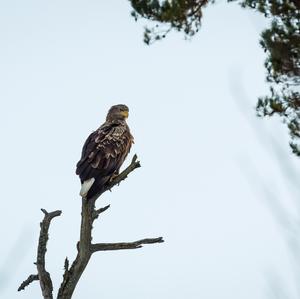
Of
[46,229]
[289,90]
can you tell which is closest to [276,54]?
[289,90]

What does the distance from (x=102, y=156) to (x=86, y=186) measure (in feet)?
2.35

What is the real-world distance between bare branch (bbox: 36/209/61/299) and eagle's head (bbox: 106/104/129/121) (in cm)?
289

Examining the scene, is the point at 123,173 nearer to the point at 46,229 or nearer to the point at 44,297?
the point at 46,229

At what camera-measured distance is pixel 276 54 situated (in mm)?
7645

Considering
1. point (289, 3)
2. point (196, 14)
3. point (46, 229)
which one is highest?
point (196, 14)

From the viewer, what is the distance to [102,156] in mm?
8656

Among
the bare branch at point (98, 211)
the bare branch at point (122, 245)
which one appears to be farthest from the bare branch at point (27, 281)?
the bare branch at point (98, 211)

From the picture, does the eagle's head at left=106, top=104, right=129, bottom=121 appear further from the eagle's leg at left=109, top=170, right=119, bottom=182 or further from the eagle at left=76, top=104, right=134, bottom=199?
the eagle's leg at left=109, top=170, right=119, bottom=182

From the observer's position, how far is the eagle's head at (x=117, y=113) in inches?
411

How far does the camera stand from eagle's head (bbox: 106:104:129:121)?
1043cm

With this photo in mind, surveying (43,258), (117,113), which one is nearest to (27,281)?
(43,258)

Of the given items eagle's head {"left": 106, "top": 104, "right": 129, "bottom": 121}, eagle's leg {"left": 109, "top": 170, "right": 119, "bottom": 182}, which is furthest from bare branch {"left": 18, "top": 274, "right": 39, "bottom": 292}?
eagle's head {"left": 106, "top": 104, "right": 129, "bottom": 121}

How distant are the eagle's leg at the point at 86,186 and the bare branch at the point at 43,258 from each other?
367 mm

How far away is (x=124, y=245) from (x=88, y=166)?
4.12ft
